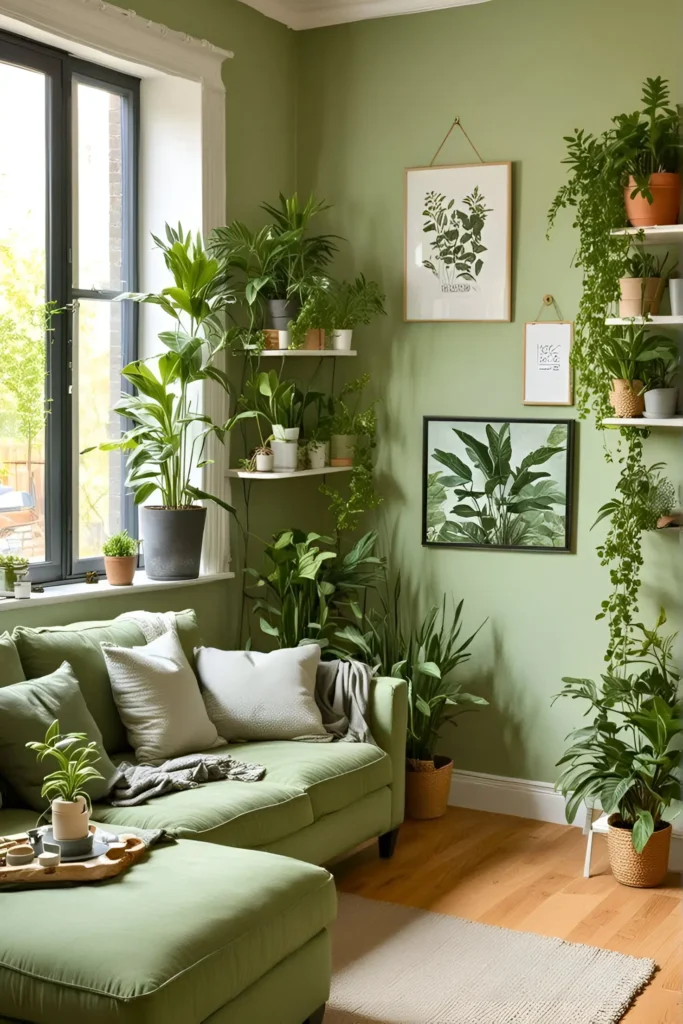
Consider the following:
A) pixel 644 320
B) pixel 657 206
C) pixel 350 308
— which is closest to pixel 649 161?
pixel 657 206

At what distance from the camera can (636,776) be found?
3850mm

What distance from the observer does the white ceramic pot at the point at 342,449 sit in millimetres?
4734

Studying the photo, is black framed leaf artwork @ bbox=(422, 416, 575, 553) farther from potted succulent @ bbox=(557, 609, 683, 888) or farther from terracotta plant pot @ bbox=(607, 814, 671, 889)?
terracotta plant pot @ bbox=(607, 814, 671, 889)

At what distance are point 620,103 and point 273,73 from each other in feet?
4.71

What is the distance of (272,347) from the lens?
446 centimetres

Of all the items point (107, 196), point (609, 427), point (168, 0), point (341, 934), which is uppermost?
point (168, 0)

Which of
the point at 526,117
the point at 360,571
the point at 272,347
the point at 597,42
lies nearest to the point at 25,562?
the point at 272,347

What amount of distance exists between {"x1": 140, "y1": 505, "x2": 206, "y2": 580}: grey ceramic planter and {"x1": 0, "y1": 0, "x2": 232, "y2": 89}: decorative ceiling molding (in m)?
1.58

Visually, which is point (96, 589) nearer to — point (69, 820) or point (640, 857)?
point (69, 820)

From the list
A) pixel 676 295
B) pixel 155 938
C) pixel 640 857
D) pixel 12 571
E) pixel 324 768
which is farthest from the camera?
pixel 676 295

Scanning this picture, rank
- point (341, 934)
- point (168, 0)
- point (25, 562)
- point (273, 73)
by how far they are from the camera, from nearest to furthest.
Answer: point (341, 934) → point (25, 562) → point (168, 0) → point (273, 73)

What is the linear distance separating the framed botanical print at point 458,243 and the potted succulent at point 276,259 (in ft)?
1.24

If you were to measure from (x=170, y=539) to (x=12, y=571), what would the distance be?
661 mm

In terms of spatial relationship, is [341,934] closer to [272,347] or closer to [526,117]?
[272,347]
